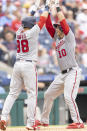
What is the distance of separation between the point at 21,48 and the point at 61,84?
0.93m

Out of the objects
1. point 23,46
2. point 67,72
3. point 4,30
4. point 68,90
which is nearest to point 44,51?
point 4,30

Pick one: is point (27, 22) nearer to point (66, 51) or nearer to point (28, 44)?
point (28, 44)

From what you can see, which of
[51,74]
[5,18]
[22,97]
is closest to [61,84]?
[22,97]

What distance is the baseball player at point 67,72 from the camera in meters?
7.36

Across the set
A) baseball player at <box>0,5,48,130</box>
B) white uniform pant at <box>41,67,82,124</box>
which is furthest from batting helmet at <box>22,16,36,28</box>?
white uniform pant at <box>41,67,82,124</box>

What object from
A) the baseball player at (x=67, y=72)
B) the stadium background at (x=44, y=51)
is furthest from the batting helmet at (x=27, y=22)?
the stadium background at (x=44, y=51)

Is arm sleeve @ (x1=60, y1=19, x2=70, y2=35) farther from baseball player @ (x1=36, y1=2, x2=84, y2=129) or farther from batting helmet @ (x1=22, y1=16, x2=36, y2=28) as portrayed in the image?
batting helmet @ (x1=22, y1=16, x2=36, y2=28)

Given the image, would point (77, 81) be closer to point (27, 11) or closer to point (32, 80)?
point (32, 80)

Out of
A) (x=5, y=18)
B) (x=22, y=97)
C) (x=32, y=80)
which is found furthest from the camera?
(x=5, y=18)

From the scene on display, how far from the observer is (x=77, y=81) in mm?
7484

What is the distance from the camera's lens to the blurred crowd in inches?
450

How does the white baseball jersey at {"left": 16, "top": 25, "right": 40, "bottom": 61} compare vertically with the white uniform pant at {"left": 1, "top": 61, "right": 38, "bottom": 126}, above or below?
above

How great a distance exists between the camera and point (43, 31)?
39.9 ft

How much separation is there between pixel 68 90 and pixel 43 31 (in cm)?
496
